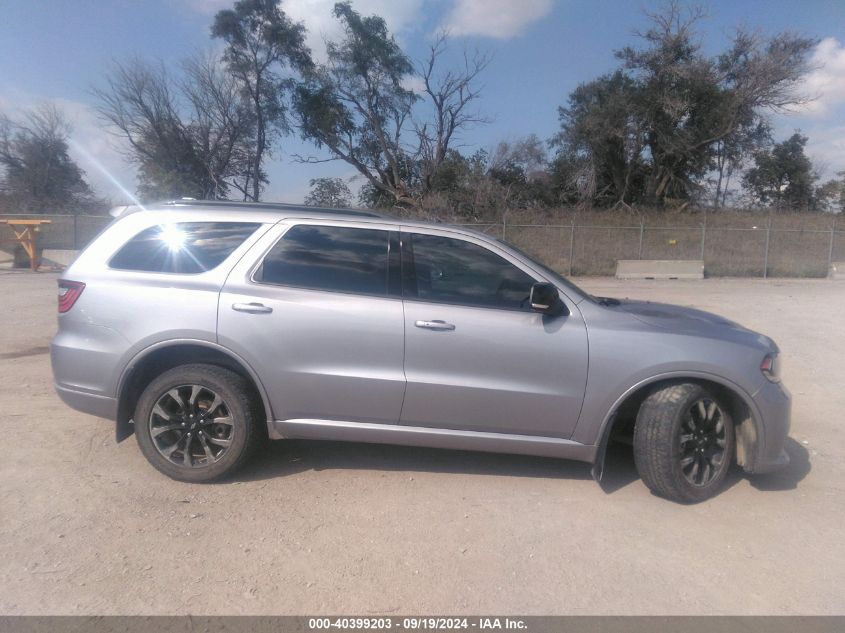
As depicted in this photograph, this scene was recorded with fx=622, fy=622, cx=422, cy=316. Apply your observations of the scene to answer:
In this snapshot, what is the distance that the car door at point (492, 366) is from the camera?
12.9ft

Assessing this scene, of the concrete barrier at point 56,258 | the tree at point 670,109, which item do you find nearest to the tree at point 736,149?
the tree at point 670,109

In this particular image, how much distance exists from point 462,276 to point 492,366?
64 cm

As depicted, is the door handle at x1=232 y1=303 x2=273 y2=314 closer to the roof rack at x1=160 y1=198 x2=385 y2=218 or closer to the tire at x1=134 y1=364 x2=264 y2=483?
the tire at x1=134 y1=364 x2=264 y2=483

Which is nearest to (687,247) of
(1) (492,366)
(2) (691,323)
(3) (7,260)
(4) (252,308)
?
(2) (691,323)

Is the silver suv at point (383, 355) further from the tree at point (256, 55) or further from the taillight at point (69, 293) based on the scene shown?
the tree at point (256, 55)

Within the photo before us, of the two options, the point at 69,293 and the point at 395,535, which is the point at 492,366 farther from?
the point at 69,293

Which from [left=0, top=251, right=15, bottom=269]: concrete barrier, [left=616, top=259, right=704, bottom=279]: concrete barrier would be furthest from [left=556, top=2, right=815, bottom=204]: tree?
[left=0, top=251, right=15, bottom=269]: concrete barrier

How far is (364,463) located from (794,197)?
43357 mm

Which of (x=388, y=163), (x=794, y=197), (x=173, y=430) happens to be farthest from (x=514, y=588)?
(x=794, y=197)

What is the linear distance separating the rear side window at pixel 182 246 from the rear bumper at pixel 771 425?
354 centimetres

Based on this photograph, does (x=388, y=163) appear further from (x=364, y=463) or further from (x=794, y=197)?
(x=364, y=463)

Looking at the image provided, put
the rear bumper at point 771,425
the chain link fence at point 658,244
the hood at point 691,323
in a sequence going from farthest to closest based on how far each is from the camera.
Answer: the chain link fence at point 658,244
the hood at point 691,323
the rear bumper at point 771,425

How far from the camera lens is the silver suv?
394cm

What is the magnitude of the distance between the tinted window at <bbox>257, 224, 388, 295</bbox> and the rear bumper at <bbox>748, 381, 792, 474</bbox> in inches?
100
